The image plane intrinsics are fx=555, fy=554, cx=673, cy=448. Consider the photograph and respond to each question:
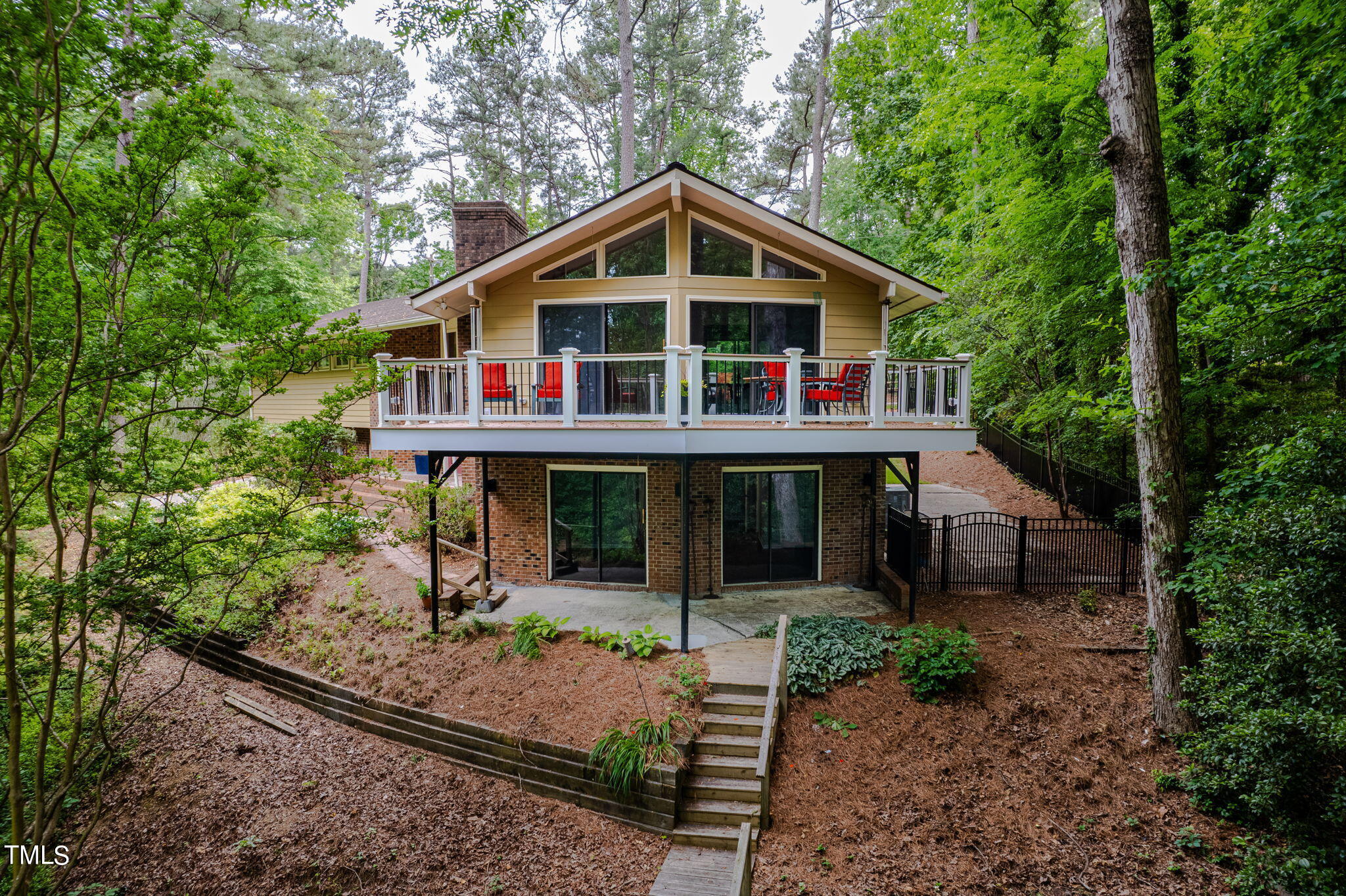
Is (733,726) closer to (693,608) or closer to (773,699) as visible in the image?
(773,699)

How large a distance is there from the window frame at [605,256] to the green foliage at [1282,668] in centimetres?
661

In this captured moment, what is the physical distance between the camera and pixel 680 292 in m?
9.23

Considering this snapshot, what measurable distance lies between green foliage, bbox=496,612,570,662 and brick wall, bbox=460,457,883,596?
188cm

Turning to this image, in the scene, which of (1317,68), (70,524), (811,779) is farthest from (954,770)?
(70,524)

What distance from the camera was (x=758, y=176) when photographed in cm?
2633

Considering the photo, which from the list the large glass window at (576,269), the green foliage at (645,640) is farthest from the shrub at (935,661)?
the large glass window at (576,269)

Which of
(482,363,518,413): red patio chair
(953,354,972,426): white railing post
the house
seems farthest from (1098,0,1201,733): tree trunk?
(482,363,518,413): red patio chair

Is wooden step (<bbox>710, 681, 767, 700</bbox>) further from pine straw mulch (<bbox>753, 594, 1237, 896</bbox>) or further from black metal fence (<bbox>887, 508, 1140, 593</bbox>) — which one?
black metal fence (<bbox>887, 508, 1140, 593</bbox>)

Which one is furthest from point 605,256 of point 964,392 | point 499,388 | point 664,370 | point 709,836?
point 709,836

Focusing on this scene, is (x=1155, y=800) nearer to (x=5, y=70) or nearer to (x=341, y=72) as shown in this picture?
(x=5, y=70)

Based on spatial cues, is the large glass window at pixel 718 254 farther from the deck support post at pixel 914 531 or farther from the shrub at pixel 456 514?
the shrub at pixel 456 514

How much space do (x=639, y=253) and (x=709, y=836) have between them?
27.2 ft

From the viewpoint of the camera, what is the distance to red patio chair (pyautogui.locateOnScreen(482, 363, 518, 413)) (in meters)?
8.34

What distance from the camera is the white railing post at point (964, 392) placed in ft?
24.5
